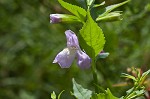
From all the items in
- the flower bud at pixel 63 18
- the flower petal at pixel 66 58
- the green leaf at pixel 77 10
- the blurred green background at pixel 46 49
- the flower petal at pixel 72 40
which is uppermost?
the green leaf at pixel 77 10

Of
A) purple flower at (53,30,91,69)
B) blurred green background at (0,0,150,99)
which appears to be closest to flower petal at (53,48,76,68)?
purple flower at (53,30,91,69)

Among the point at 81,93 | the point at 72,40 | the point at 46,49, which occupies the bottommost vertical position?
the point at 46,49

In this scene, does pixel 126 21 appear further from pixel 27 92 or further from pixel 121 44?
pixel 27 92

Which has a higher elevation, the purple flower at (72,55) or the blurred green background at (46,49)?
the purple flower at (72,55)

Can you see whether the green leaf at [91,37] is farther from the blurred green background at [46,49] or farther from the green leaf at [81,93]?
the blurred green background at [46,49]

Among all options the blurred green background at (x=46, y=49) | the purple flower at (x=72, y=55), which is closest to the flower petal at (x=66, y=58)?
the purple flower at (x=72, y=55)

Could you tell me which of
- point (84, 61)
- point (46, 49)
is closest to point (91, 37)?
point (84, 61)

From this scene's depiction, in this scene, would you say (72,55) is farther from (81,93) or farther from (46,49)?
(46,49)
